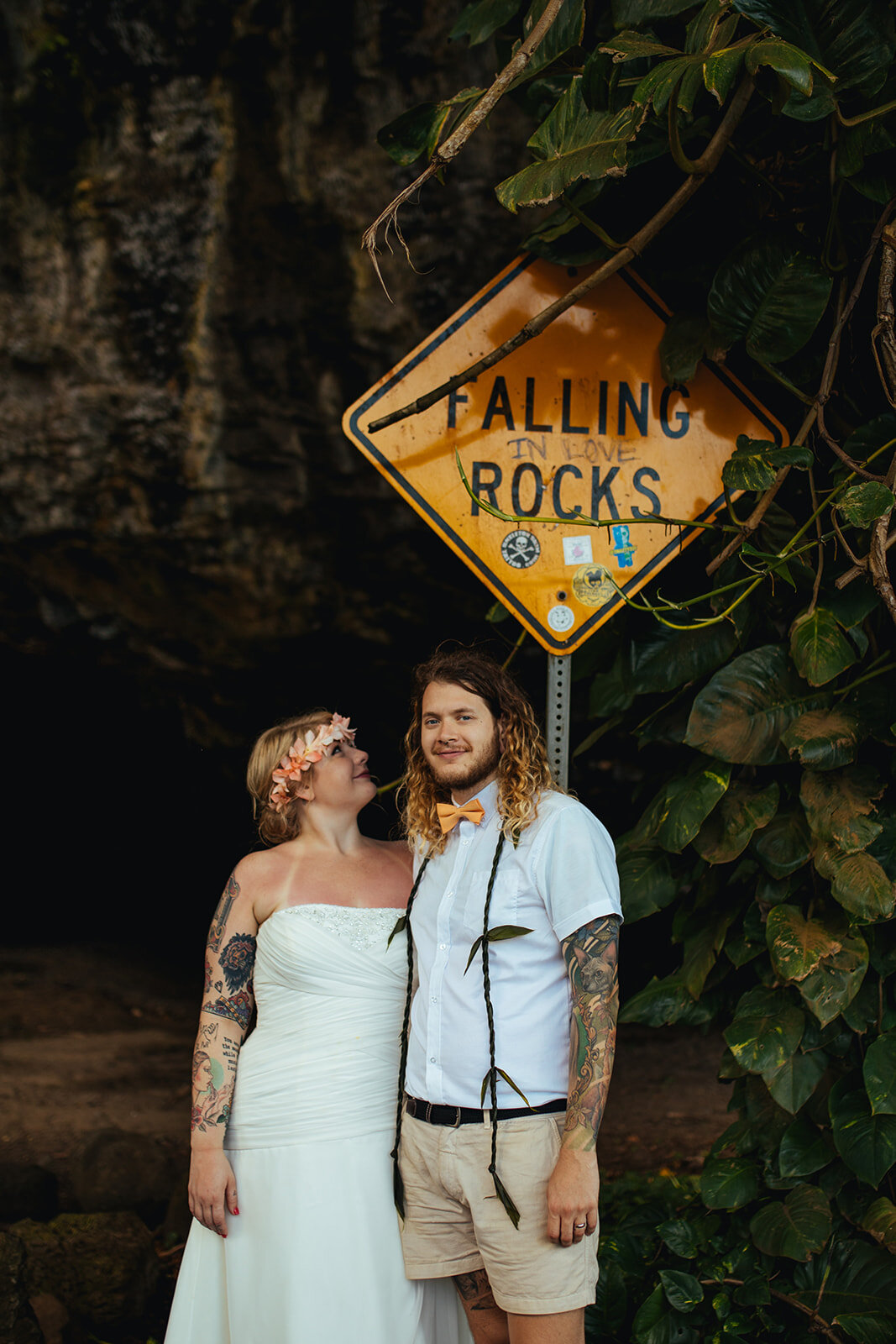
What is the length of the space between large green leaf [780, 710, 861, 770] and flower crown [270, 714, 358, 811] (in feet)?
3.19

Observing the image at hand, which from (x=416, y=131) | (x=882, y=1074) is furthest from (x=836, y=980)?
(x=416, y=131)

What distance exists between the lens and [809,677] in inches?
Result: 78.7

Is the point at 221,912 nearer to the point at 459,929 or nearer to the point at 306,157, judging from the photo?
the point at 459,929

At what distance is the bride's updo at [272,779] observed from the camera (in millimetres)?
2426

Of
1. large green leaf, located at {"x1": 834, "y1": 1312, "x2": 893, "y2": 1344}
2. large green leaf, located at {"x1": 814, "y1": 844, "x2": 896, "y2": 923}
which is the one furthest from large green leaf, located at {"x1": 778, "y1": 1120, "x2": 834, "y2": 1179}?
large green leaf, located at {"x1": 814, "y1": 844, "x2": 896, "y2": 923}

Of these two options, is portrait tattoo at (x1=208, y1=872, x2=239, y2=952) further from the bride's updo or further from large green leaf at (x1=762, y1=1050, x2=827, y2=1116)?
large green leaf at (x1=762, y1=1050, x2=827, y2=1116)

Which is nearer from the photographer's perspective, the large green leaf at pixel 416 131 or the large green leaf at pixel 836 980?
the large green leaf at pixel 836 980

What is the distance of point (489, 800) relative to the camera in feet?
6.55

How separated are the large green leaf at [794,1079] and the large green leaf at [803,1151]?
102 mm

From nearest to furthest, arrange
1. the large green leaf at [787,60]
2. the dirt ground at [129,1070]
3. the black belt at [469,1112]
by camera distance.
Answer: the large green leaf at [787,60]
the black belt at [469,1112]
the dirt ground at [129,1070]

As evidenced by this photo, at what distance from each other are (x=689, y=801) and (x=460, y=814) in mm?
510

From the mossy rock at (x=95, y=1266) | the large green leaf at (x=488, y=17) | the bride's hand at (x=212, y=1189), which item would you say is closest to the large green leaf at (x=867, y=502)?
the large green leaf at (x=488, y=17)

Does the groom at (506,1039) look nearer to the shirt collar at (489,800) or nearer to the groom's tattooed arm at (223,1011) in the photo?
the shirt collar at (489,800)

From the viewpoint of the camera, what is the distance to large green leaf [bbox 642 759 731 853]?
211 centimetres
